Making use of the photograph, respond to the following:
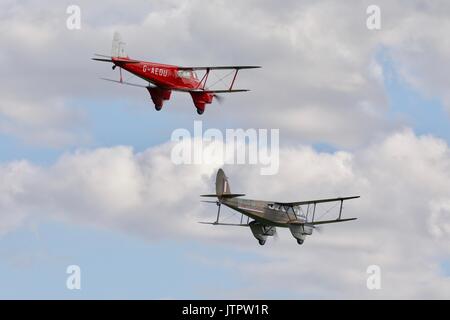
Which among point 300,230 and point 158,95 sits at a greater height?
point 158,95

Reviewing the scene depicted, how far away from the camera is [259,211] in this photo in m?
121

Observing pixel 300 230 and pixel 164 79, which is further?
pixel 300 230

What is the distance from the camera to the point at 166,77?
117188mm

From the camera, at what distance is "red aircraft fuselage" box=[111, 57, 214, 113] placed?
370 feet

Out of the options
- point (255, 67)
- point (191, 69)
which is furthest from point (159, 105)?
point (255, 67)

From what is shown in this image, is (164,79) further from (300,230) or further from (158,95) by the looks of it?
(300,230)

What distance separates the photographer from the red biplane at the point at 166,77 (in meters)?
112

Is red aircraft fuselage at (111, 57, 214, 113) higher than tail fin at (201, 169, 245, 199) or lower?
higher

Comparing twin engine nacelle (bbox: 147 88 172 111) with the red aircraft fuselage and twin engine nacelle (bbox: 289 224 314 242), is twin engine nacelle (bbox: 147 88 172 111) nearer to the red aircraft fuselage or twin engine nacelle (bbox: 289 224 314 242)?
the red aircraft fuselage

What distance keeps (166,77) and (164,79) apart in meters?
0.42

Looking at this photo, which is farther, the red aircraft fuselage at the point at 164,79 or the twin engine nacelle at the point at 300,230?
the twin engine nacelle at the point at 300,230

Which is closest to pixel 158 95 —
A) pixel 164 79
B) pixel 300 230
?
pixel 164 79

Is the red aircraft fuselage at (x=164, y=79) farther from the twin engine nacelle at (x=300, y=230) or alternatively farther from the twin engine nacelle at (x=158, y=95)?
the twin engine nacelle at (x=300, y=230)
